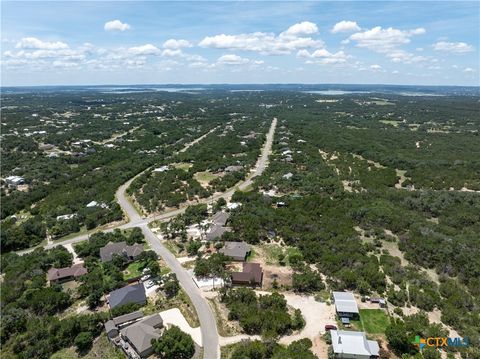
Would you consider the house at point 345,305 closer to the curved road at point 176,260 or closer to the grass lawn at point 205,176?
the curved road at point 176,260

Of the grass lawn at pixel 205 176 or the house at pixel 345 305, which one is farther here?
the grass lawn at pixel 205 176

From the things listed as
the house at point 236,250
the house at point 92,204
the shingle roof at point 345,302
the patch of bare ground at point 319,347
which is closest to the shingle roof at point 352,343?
the patch of bare ground at point 319,347

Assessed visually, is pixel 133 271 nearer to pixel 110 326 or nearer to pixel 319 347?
pixel 110 326

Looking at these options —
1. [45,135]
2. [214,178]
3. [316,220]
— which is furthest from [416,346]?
[45,135]

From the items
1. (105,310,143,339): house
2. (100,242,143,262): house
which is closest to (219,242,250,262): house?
(100,242,143,262): house

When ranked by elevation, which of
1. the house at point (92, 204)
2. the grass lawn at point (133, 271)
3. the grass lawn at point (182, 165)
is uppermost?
the grass lawn at point (182, 165)

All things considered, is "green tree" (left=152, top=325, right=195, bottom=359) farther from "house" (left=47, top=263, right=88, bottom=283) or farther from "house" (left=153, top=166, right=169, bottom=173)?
"house" (left=153, top=166, right=169, bottom=173)
